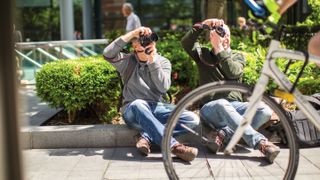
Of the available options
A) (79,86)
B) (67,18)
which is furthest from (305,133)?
(67,18)

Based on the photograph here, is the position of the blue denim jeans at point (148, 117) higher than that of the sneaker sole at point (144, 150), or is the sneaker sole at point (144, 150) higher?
the blue denim jeans at point (148, 117)

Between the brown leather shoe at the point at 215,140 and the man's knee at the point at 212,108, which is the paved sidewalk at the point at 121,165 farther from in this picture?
the man's knee at the point at 212,108

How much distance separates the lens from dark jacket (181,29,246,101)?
4.61m

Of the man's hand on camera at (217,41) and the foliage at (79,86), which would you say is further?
the foliage at (79,86)

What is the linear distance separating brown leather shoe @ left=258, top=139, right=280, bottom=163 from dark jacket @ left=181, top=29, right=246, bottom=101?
43 centimetres

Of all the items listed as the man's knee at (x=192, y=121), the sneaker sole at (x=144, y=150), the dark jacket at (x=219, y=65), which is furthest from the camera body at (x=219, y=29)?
the sneaker sole at (x=144, y=150)

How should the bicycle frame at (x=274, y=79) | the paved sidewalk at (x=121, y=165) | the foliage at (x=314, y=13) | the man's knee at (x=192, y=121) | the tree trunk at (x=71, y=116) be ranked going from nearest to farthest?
the bicycle frame at (x=274, y=79), the paved sidewalk at (x=121, y=165), the man's knee at (x=192, y=121), the tree trunk at (x=71, y=116), the foliage at (x=314, y=13)

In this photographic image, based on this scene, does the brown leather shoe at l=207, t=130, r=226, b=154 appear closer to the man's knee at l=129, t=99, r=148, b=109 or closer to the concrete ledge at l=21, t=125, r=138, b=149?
the man's knee at l=129, t=99, r=148, b=109

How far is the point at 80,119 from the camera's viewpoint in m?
5.89

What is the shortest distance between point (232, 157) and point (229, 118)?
0.48 m

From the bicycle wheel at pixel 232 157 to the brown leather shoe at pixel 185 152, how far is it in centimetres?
6

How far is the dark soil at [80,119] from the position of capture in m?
5.76

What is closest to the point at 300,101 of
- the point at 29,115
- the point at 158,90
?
the point at 158,90

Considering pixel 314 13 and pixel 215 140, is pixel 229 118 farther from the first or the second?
pixel 314 13
